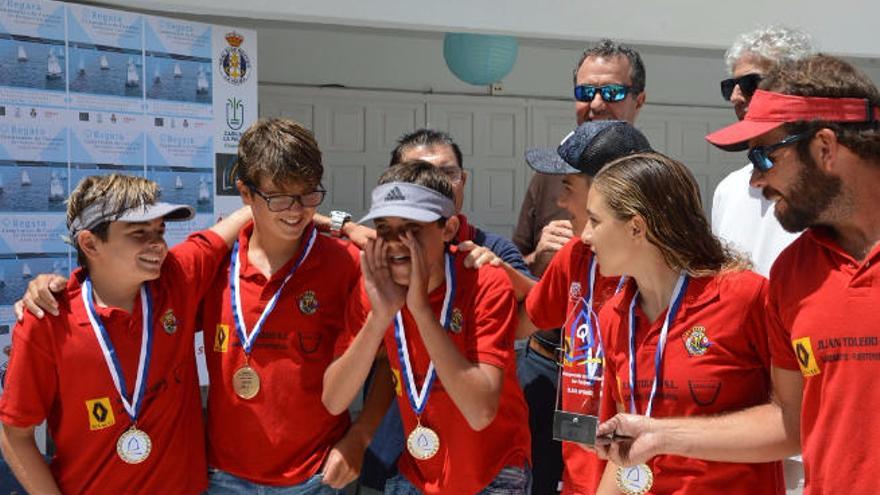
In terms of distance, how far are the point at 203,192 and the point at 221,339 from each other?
2.47 m

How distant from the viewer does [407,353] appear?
2996mm

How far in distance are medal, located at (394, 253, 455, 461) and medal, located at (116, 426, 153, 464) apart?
2.76 ft

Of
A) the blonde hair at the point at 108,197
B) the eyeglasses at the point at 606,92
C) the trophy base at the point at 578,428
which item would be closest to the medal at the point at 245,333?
the blonde hair at the point at 108,197

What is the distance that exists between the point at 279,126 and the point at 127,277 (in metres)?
0.71

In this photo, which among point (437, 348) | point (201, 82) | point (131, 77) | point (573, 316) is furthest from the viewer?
point (201, 82)

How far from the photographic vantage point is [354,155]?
791cm

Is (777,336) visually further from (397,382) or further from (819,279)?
(397,382)

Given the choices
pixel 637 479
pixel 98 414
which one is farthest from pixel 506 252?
pixel 98 414

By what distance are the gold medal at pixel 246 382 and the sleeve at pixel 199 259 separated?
0.33m

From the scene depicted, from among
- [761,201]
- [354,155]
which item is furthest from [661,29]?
[761,201]

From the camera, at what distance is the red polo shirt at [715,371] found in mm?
2395

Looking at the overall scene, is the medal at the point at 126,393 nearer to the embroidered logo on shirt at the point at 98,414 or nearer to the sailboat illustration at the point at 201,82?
the embroidered logo on shirt at the point at 98,414

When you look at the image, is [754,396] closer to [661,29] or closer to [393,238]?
[393,238]

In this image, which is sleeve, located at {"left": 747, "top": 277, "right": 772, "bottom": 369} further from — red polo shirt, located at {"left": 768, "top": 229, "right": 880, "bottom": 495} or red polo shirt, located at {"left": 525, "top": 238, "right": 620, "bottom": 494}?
red polo shirt, located at {"left": 525, "top": 238, "right": 620, "bottom": 494}
